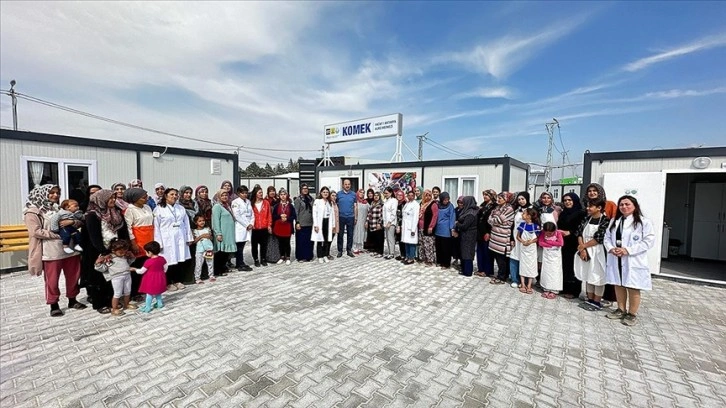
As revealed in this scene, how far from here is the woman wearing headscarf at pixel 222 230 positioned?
565cm

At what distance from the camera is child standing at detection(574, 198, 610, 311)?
428cm

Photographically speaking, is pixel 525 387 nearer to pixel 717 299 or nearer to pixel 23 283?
pixel 717 299

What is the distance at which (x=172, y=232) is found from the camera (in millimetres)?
4801

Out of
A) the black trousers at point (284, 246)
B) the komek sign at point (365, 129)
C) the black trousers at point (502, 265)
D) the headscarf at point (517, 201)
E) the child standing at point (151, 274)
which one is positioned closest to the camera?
the child standing at point (151, 274)

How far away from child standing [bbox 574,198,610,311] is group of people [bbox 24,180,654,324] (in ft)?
0.05

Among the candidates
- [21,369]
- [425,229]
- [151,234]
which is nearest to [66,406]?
[21,369]

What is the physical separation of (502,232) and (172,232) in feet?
18.3

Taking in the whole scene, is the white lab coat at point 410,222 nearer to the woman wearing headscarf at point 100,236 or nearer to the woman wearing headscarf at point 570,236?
the woman wearing headscarf at point 570,236

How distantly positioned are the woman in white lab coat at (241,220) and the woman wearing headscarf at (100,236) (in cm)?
201

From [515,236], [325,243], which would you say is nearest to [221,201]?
[325,243]

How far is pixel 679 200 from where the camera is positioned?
8.53 meters

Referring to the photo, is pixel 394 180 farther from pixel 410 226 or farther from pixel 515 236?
pixel 515 236

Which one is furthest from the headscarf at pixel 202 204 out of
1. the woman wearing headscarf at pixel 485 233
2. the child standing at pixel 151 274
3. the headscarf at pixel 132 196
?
the woman wearing headscarf at pixel 485 233

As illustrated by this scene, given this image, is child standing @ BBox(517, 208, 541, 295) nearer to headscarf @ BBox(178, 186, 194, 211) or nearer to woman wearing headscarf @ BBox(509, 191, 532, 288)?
woman wearing headscarf @ BBox(509, 191, 532, 288)
